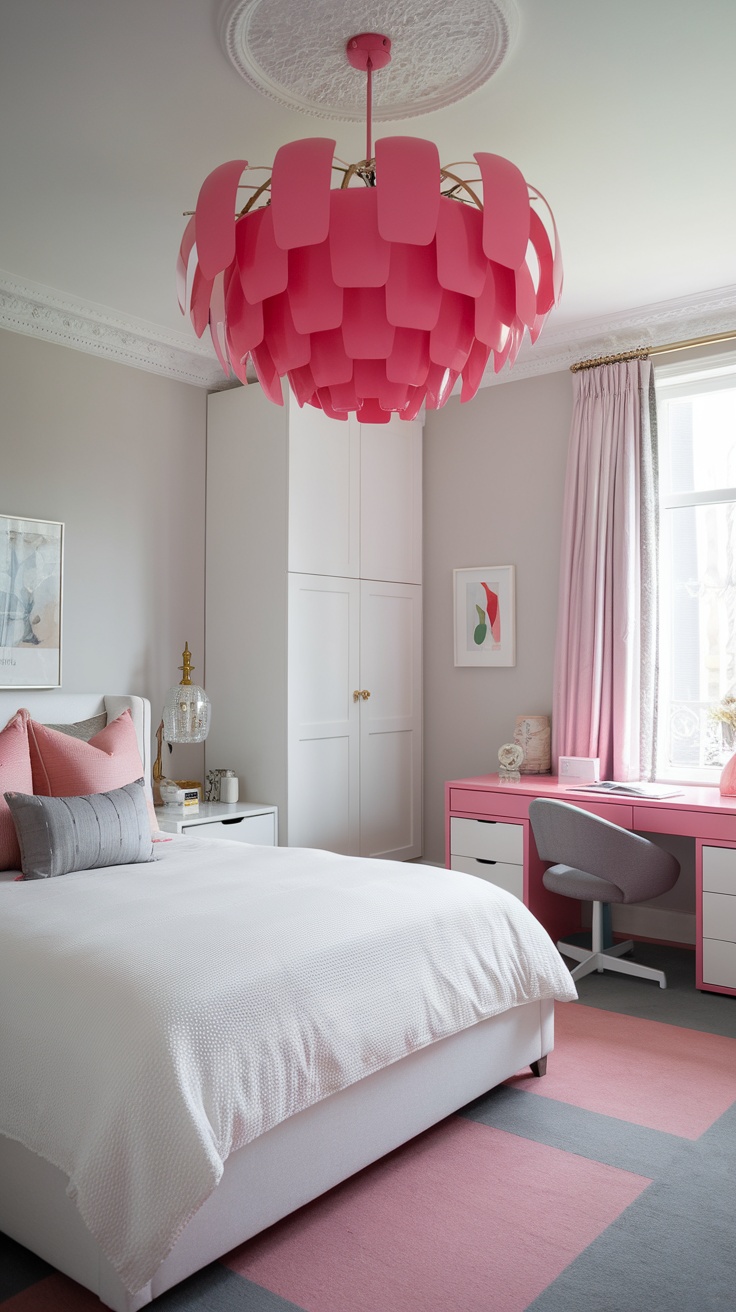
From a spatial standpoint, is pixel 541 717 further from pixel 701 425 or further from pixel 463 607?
pixel 701 425

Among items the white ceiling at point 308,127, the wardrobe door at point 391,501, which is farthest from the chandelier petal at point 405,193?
the wardrobe door at point 391,501

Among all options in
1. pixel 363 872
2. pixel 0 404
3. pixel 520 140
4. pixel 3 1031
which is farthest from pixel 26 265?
pixel 3 1031

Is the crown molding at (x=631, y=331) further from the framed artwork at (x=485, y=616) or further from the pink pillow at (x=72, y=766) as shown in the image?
the pink pillow at (x=72, y=766)

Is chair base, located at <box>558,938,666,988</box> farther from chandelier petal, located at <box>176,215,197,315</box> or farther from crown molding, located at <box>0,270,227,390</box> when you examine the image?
crown molding, located at <box>0,270,227,390</box>

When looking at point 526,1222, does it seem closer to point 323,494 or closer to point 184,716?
point 184,716

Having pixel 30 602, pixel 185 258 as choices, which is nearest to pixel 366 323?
pixel 185 258

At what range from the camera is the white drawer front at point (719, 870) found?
3578mm

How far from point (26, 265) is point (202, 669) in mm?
2021

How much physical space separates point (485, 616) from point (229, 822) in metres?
1.75

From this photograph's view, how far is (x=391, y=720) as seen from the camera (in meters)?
5.09

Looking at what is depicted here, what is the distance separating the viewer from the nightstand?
13.7 feet

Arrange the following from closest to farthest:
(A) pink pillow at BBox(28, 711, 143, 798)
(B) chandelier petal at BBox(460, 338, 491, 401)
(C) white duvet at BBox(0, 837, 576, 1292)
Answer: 1. (C) white duvet at BBox(0, 837, 576, 1292)
2. (B) chandelier petal at BBox(460, 338, 491, 401)
3. (A) pink pillow at BBox(28, 711, 143, 798)

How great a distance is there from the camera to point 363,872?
115 inches

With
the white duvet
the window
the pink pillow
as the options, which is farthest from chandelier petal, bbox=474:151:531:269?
the window
